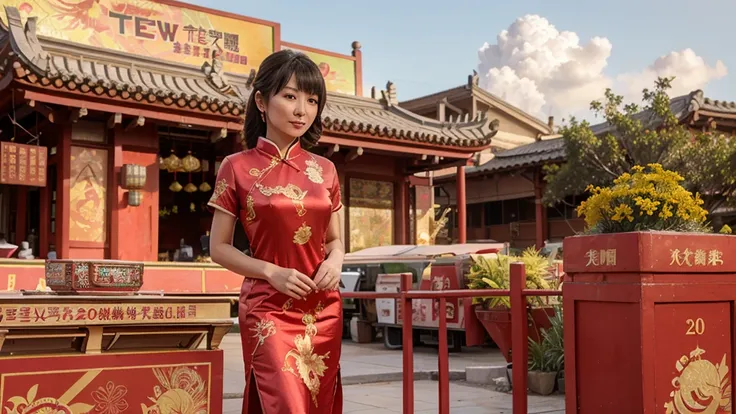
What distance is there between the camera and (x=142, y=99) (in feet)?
34.0

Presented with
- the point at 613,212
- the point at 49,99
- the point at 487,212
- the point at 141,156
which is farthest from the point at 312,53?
the point at 613,212

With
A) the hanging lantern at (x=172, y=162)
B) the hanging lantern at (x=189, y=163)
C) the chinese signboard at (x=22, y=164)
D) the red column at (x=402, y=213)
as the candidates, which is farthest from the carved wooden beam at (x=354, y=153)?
the chinese signboard at (x=22, y=164)

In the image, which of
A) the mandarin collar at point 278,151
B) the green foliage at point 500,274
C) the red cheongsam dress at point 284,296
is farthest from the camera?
the green foliage at point 500,274

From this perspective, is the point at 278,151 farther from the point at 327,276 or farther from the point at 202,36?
the point at 202,36

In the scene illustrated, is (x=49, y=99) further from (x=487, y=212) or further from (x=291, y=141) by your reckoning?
(x=487, y=212)

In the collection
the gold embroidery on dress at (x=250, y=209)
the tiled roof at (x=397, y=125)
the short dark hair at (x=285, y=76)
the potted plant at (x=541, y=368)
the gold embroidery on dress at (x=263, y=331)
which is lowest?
the potted plant at (x=541, y=368)

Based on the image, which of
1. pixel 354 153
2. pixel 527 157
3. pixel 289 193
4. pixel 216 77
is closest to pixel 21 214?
pixel 216 77

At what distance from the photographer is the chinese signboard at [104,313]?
2.79 meters

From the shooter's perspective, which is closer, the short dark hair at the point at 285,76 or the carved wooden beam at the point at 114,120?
the short dark hair at the point at 285,76

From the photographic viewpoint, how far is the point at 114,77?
1134 cm

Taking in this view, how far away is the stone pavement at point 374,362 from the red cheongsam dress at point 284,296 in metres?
4.23

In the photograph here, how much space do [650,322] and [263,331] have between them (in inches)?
57.1

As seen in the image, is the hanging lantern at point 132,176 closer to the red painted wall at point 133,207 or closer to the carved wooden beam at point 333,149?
the red painted wall at point 133,207

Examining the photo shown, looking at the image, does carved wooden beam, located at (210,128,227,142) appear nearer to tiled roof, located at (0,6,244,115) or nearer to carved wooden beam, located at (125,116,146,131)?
tiled roof, located at (0,6,244,115)
